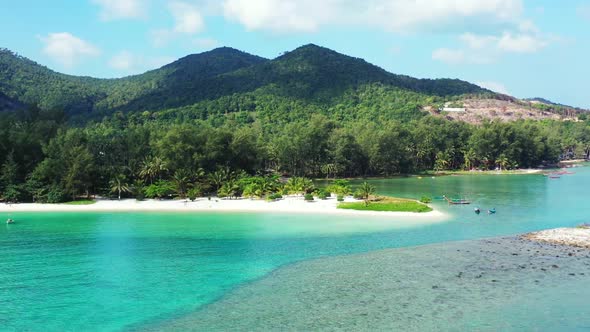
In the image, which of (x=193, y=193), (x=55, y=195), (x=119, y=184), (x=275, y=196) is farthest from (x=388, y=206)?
(x=55, y=195)

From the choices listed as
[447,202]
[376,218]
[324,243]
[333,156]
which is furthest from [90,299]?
[333,156]

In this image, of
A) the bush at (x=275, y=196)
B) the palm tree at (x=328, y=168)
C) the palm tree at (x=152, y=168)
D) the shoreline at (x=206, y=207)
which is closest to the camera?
the shoreline at (x=206, y=207)

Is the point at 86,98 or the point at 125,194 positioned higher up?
the point at 86,98

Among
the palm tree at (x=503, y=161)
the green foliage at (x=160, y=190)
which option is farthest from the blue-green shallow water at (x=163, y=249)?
the palm tree at (x=503, y=161)

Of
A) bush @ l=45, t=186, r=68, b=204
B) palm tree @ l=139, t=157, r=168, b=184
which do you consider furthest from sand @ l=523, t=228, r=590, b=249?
bush @ l=45, t=186, r=68, b=204

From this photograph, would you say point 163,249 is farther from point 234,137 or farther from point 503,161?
point 503,161

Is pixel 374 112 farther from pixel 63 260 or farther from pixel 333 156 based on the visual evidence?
pixel 63 260

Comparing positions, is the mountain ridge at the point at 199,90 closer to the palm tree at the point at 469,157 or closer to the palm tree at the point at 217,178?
the palm tree at the point at 469,157
